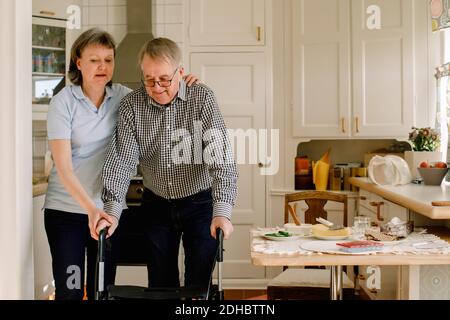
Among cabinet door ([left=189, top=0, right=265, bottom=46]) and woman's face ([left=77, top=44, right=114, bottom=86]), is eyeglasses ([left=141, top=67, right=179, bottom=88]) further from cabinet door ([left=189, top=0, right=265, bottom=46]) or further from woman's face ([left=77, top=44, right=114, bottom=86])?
cabinet door ([left=189, top=0, right=265, bottom=46])

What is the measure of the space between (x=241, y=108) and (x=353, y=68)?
71cm

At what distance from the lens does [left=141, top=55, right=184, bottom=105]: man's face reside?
1.57m

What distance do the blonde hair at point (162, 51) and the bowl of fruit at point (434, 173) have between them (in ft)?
5.01

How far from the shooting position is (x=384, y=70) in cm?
342

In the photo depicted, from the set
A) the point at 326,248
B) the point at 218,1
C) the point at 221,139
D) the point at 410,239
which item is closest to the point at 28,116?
the point at 221,139

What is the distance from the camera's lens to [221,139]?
160 cm

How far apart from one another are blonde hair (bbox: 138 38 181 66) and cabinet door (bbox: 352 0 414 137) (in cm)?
206

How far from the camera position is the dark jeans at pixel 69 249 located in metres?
1.62

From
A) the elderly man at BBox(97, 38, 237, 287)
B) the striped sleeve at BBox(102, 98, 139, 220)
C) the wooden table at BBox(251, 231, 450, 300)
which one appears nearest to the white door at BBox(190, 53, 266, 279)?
the elderly man at BBox(97, 38, 237, 287)

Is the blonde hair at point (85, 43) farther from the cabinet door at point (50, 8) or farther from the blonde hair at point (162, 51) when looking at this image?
the cabinet door at point (50, 8)

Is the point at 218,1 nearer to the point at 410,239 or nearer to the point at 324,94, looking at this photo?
the point at 324,94

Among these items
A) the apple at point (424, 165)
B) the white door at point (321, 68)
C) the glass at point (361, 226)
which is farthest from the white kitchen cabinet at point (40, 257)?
the apple at point (424, 165)
